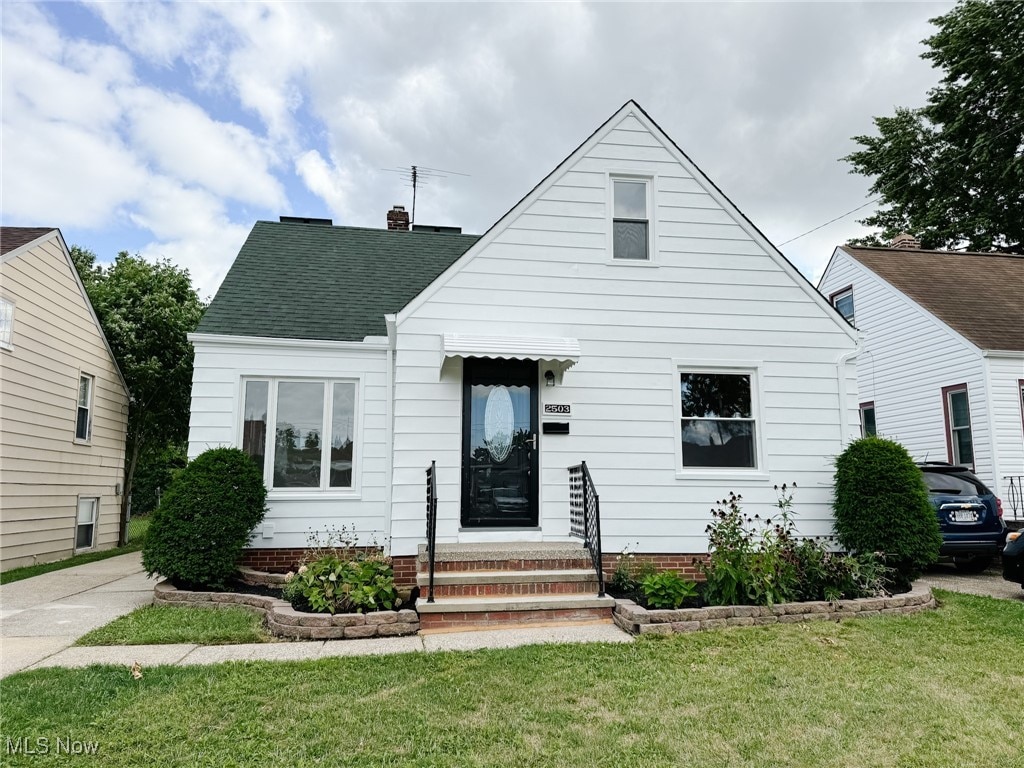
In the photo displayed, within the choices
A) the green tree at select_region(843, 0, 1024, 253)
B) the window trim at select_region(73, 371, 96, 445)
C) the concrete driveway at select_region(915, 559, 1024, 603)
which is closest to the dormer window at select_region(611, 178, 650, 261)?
the concrete driveway at select_region(915, 559, 1024, 603)

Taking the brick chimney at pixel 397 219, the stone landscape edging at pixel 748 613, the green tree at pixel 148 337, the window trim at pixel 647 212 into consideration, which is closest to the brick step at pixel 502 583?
the stone landscape edging at pixel 748 613

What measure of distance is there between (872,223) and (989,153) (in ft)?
22.9

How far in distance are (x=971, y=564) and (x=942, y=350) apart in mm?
5286

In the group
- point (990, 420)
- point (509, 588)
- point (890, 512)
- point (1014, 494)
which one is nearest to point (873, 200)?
point (990, 420)

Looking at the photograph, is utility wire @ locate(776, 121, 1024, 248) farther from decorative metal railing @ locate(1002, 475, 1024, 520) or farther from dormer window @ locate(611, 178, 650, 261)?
dormer window @ locate(611, 178, 650, 261)

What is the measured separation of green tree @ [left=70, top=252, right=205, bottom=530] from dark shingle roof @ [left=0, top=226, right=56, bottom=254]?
2822 millimetres

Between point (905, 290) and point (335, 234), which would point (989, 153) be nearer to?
point (905, 290)

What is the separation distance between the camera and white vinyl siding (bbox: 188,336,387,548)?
28.6 ft

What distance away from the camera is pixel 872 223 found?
26.3 meters

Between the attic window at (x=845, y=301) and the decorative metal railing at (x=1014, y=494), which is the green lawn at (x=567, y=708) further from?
the attic window at (x=845, y=301)

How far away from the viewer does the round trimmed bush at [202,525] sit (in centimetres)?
719

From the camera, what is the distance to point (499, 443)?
7844 mm

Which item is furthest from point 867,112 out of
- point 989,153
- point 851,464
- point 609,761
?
point 609,761

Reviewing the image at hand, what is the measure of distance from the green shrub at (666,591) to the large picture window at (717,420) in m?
1.95
